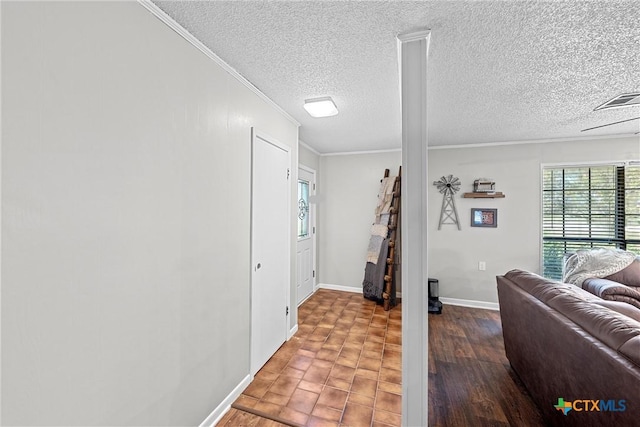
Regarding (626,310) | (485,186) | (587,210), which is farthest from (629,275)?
(485,186)

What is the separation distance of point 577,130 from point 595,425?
3.45 meters

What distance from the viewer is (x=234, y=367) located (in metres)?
1.98

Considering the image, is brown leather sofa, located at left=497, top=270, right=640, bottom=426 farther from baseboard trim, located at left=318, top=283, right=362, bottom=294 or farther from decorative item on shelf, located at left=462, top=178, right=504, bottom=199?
baseboard trim, located at left=318, top=283, right=362, bottom=294

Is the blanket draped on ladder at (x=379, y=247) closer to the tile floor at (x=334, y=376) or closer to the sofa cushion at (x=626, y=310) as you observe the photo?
the tile floor at (x=334, y=376)

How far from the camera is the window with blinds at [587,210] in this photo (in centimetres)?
344

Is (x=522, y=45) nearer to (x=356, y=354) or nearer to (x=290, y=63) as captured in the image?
(x=290, y=63)

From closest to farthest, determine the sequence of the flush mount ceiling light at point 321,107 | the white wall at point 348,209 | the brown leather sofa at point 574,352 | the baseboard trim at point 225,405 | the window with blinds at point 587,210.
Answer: the brown leather sofa at point 574,352 < the baseboard trim at point 225,405 < the flush mount ceiling light at point 321,107 < the window with blinds at point 587,210 < the white wall at point 348,209

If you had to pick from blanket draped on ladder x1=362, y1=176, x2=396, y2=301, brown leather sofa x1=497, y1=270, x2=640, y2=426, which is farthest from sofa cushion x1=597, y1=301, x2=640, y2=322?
blanket draped on ladder x1=362, y1=176, x2=396, y2=301

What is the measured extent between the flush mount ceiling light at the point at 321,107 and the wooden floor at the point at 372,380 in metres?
2.36

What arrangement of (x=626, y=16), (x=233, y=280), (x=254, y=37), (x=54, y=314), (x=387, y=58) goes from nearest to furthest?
(x=54, y=314) < (x=626, y=16) < (x=254, y=37) < (x=387, y=58) < (x=233, y=280)

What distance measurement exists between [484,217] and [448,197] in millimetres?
564

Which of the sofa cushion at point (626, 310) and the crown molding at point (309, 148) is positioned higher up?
the crown molding at point (309, 148)

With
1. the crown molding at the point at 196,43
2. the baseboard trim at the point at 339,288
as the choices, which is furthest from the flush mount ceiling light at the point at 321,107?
the baseboard trim at the point at 339,288

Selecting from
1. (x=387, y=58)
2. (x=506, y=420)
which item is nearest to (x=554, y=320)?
(x=506, y=420)
